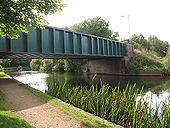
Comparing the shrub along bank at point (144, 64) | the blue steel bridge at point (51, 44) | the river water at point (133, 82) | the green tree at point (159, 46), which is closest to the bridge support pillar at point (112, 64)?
the shrub along bank at point (144, 64)

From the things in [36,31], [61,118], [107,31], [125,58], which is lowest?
[61,118]

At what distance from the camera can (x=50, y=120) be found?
4328mm

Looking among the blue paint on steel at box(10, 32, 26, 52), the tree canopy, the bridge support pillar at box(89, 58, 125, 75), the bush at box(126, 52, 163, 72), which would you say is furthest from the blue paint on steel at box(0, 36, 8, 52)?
the tree canopy

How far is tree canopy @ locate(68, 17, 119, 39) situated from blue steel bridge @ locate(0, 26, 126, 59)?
56.2 ft

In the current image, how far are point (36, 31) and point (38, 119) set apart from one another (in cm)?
1039

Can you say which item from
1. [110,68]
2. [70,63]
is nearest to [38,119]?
[110,68]

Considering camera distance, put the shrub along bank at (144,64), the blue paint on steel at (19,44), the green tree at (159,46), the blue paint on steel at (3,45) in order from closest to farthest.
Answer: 1. the blue paint on steel at (3,45)
2. the blue paint on steel at (19,44)
3. the shrub along bank at (144,64)
4. the green tree at (159,46)

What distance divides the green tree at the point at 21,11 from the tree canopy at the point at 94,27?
3377 centimetres

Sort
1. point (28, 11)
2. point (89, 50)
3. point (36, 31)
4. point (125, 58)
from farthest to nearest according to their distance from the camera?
1. point (125, 58)
2. point (89, 50)
3. point (36, 31)
4. point (28, 11)

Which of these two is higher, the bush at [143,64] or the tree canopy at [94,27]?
the tree canopy at [94,27]

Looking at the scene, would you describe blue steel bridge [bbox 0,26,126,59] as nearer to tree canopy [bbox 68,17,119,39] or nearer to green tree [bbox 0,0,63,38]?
green tree [bbox 0,0,63,38]

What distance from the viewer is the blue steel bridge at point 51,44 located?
11383mm

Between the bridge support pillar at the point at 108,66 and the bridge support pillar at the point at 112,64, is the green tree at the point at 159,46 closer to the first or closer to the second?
the bridge support pillar at the point at 112,64

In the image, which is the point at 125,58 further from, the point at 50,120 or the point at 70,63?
the point at 50,120
